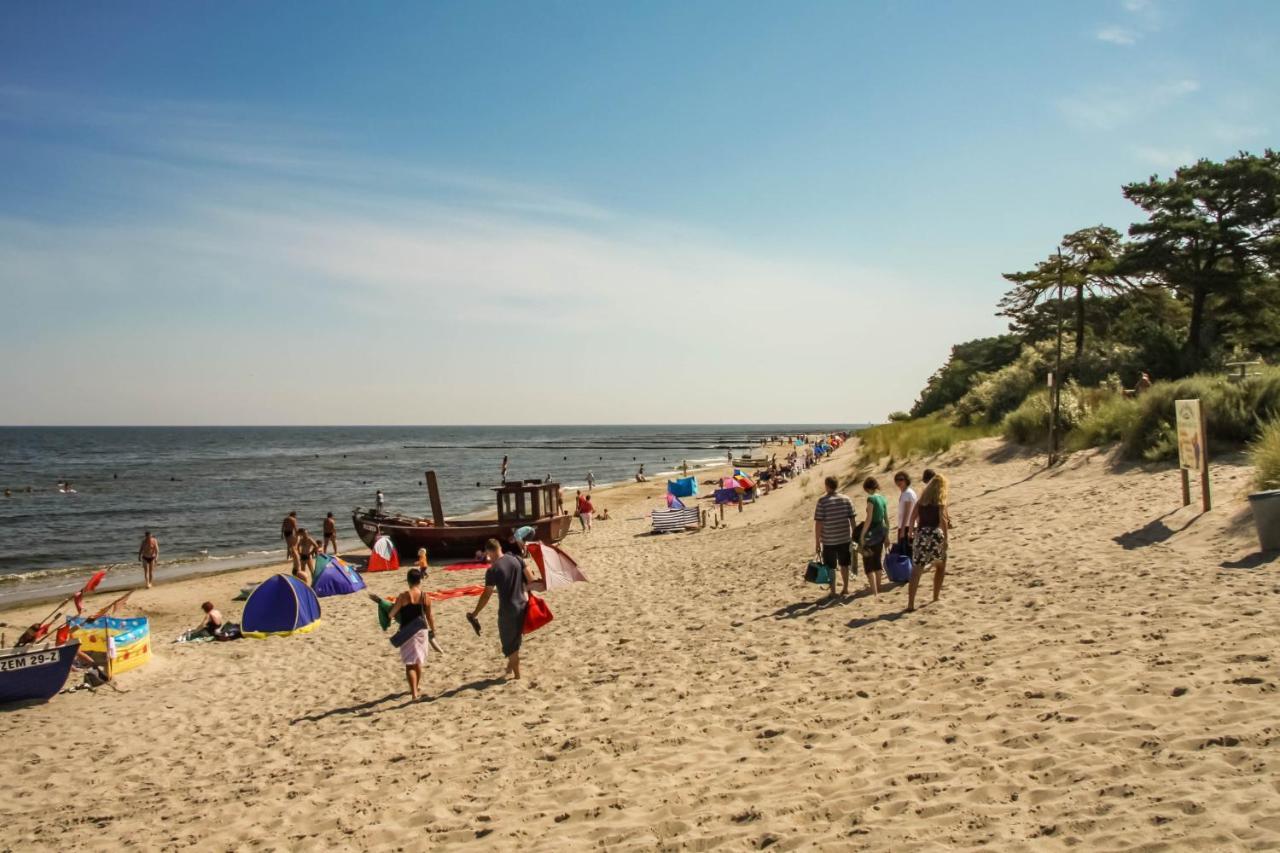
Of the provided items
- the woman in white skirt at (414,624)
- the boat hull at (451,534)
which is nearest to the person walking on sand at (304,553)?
the boat hull at (451,534)

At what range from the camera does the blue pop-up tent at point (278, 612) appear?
534 inches

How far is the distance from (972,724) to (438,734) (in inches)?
188

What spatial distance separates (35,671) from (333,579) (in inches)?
286

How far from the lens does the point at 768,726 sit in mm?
6199

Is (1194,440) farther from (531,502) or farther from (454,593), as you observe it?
(531,502)

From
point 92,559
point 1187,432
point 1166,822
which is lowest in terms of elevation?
point 92,559

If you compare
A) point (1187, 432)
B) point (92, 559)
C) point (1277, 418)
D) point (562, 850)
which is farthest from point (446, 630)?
point (92, 559)

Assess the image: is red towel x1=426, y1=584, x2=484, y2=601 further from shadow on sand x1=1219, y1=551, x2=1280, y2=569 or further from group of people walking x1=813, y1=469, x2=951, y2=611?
shadow on sand x1=1219, y1=551, x2=1280, y2=569

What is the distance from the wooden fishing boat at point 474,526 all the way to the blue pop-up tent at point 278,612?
761 cm

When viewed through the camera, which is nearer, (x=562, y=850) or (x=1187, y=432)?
(x=562, y=850)

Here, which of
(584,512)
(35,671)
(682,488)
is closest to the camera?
(35,671)

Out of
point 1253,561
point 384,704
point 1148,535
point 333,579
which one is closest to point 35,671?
point 384,704

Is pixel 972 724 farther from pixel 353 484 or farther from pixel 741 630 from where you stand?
pixel 353 484

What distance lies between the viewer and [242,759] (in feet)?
24.4
